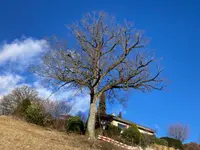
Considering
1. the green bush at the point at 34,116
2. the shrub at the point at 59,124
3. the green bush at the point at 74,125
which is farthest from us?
the green bush at the point at 74,125

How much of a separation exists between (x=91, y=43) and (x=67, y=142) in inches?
352

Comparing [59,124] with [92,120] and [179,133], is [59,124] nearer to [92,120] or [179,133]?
[92,120]

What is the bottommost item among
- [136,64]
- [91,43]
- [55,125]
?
[55,125]

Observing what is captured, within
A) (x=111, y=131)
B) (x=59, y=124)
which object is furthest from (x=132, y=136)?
(x=59, y=124)

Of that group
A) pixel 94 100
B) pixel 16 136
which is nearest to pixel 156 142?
pixel 94 100

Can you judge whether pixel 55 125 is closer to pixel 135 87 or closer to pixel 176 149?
pixel 135 87

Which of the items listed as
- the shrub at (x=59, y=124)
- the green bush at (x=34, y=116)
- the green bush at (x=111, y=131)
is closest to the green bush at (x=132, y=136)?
the green bush at (x=111, y=131)

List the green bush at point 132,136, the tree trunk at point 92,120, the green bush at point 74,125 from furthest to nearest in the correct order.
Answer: the green bush at point 132,136 → the green bush at point 74,125 → the tree trunk at point 92,120

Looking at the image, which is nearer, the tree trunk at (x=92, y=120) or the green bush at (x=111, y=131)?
the tree trunk at (x=92, y=120)

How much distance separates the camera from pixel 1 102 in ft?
153

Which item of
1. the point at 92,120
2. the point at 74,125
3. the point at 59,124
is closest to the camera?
the point at 92,120

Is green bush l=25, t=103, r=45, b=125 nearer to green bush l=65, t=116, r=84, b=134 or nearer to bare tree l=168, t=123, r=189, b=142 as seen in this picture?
green bush l=65, t=116, r=84, b=134

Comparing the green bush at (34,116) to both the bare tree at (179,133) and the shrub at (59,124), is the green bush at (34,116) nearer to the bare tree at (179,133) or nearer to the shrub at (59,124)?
the shrub at (59,124)

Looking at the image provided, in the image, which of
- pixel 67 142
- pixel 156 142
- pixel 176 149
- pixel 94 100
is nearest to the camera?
pixel 67 142
